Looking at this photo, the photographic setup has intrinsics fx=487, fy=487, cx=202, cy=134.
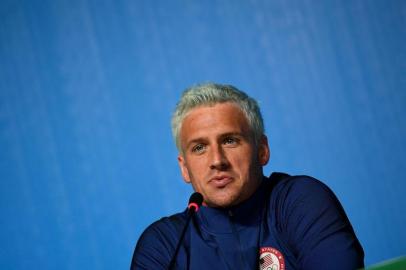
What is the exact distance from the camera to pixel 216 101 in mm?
1295

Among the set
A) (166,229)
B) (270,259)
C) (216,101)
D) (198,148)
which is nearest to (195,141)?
(198,148)

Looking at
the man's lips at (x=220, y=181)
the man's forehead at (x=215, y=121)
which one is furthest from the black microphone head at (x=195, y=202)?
the man's forehead at (x=215, y=121)

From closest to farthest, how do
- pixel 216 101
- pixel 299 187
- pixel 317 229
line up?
pixel 317 229 < pixel 299 187 < pixel 216 101

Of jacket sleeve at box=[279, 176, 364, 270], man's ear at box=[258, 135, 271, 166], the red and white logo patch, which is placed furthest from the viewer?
man's ear at box=[258, 135, 271, 166]

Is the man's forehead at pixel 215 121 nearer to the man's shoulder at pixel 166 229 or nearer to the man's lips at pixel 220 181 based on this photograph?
the man's lips at pixel 220 181

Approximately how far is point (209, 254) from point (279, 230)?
181mm

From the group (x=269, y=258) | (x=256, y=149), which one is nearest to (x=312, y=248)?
(x=269, y=258)

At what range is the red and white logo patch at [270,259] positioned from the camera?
1100mm

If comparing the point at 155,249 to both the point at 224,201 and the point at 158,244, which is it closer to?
the point at 158,244

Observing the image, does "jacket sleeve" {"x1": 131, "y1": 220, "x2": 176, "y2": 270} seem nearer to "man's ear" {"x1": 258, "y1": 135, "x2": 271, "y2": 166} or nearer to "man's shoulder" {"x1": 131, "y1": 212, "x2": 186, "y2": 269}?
"man's shoulder" {"x1": 131, "y1": 212, "x2": 186, "y2": 269}

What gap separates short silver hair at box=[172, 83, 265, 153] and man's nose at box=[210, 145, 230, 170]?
0.42ft

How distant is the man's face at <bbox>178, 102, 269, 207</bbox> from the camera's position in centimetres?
123

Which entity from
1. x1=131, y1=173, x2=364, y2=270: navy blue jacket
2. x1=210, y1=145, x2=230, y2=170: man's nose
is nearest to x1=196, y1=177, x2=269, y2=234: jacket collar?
x1=131, y1=173, x2=364, y2=270: navy blue jacket

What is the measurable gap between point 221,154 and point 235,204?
136mm
